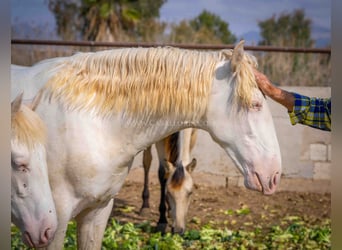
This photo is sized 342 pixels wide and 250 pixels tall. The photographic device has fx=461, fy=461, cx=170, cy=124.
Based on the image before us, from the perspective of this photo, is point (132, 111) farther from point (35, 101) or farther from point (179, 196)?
point (179, 196)

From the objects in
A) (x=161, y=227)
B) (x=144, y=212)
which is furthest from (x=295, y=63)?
(x=161, y=227)

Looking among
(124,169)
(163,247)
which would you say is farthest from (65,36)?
(124,169)

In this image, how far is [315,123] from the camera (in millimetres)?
1883

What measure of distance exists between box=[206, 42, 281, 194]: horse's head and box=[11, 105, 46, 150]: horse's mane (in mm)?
624

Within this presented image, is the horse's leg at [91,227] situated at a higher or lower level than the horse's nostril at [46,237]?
lower

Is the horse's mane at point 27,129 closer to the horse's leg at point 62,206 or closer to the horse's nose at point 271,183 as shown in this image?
the horse's leg at point 62,206

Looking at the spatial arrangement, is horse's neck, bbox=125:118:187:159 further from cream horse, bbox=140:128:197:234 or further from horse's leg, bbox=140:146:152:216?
horse's leg, bbox=140:146:152:216

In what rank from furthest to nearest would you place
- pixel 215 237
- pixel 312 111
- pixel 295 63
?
pixel 295 63, pixel 215 237, pixel 312 111

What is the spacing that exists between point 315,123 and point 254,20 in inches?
81.9

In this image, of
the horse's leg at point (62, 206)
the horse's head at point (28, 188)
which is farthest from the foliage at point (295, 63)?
the horse's head at point (28, 188)

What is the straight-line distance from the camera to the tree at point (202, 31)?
575 cm

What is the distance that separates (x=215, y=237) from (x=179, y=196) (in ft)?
1.44

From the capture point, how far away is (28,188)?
1.43 m

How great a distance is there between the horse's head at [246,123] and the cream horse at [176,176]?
1129 mm
